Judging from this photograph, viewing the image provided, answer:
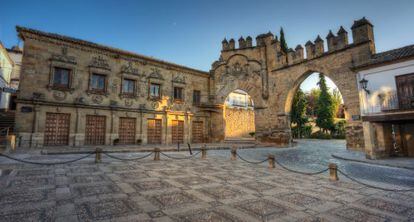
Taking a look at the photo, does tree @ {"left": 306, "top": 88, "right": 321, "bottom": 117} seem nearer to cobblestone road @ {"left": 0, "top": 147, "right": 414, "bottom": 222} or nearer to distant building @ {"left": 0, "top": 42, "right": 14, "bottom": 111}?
cobblestone road @ {"left": 0, "top": 147, "right": 414, "bottom": 222}

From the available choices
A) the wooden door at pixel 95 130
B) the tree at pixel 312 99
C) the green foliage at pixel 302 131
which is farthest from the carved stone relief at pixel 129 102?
the tree at pixel 312 99

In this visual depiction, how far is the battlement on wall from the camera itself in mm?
13383

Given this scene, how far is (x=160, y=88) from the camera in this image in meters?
18.8

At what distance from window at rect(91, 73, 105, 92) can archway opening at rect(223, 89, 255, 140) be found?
59.1 ft

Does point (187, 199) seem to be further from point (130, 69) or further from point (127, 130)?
point (130, 69)

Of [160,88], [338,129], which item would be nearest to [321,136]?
[338,129]

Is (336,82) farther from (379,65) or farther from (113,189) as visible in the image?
(113,189)

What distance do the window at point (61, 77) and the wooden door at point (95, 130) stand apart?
2619 millimetres

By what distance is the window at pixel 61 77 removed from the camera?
1402 centimetres

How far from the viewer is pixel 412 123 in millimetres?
11562

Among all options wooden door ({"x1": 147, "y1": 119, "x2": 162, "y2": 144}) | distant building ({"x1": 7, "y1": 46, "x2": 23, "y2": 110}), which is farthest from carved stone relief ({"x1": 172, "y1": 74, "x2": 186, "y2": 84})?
distant building ({"x1": 7, "y1": 46, "x2": 23, "y2": 110})

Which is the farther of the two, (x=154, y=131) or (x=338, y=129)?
(x=338, y=129)

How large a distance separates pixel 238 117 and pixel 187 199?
1117 inches

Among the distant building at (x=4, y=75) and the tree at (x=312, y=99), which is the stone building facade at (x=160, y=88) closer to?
the distant building at (x=4, y=75)
